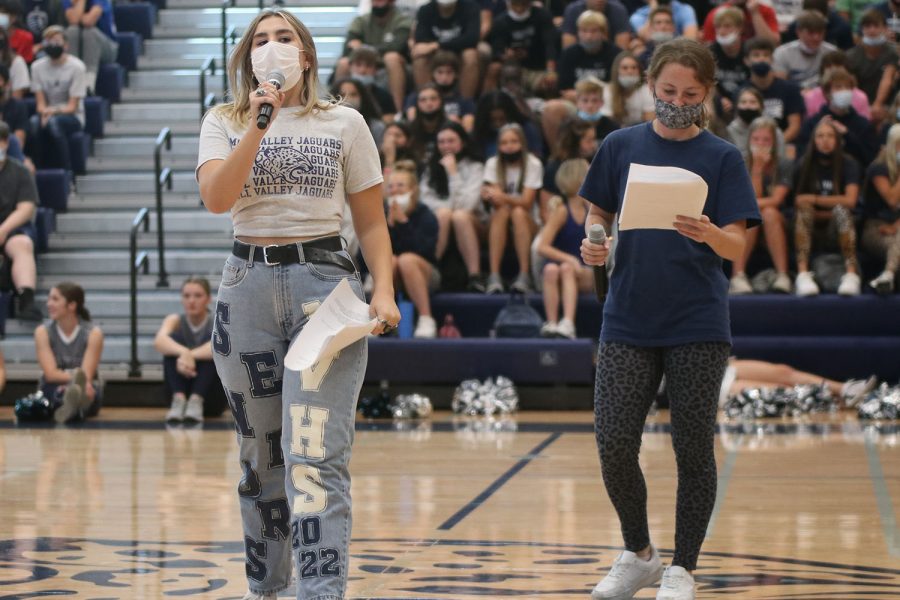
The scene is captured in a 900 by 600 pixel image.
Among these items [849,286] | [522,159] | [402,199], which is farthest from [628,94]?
[849,286]

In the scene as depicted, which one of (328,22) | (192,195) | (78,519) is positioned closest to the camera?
(78,519)

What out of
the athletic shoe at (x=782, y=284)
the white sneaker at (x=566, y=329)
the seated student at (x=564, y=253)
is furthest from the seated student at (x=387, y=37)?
the athletic shoe at (x=782, y=284)

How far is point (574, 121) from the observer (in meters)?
11.2

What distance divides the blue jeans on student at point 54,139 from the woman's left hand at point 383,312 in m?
9.93

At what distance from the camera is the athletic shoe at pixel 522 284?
11039 mm

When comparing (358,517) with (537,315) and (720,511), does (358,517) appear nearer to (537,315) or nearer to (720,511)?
(720,511)

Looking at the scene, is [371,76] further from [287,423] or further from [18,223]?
[287,423]

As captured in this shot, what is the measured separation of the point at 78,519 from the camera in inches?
227

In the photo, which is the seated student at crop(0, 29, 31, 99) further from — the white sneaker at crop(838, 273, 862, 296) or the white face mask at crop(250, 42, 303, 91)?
the white face mask at crop(250, 42, 303, 91)

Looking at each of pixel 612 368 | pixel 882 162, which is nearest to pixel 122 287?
pixel 882 162

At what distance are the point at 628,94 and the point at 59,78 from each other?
5.03 m

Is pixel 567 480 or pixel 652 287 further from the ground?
pixel 652 287

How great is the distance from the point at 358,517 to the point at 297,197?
94.6 inches

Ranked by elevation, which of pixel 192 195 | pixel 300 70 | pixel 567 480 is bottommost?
pixel 567 480
